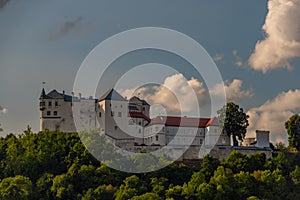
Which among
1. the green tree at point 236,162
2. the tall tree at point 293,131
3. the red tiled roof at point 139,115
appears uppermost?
the red tiled roof at point 139,115

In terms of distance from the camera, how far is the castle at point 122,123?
229ft

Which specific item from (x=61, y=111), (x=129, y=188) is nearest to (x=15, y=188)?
(x=129, y=188)

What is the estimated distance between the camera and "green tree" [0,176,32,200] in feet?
179

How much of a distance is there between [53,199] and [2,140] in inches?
444

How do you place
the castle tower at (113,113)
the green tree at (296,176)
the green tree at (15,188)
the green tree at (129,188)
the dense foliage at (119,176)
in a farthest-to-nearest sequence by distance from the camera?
the castle tower at (113,113), the green tree at (296,176), the green tree at (15,188), the dense foliage at (119,176), the green tree at (129,188)

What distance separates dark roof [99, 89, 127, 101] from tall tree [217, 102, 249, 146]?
419 inches

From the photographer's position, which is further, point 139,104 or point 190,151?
point 139,104

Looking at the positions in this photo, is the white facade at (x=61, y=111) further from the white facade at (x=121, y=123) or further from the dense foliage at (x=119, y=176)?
the dense foliage at (x=119, y=176)

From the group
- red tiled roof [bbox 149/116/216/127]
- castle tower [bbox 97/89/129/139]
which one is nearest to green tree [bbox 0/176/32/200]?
castle tower [bbox 97/89/129/139]

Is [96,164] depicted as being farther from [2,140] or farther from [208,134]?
[208,134]

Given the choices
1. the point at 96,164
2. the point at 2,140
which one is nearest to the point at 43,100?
the point at 2,140

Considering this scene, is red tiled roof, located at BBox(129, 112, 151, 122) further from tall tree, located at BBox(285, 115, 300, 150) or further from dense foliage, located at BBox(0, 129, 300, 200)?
tall tree, located at BBox(285, 115, 300, 150)

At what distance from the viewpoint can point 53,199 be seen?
55.8 m

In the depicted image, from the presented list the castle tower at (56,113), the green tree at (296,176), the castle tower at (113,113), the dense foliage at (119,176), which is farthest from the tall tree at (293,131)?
the castle tower at (56,113)
